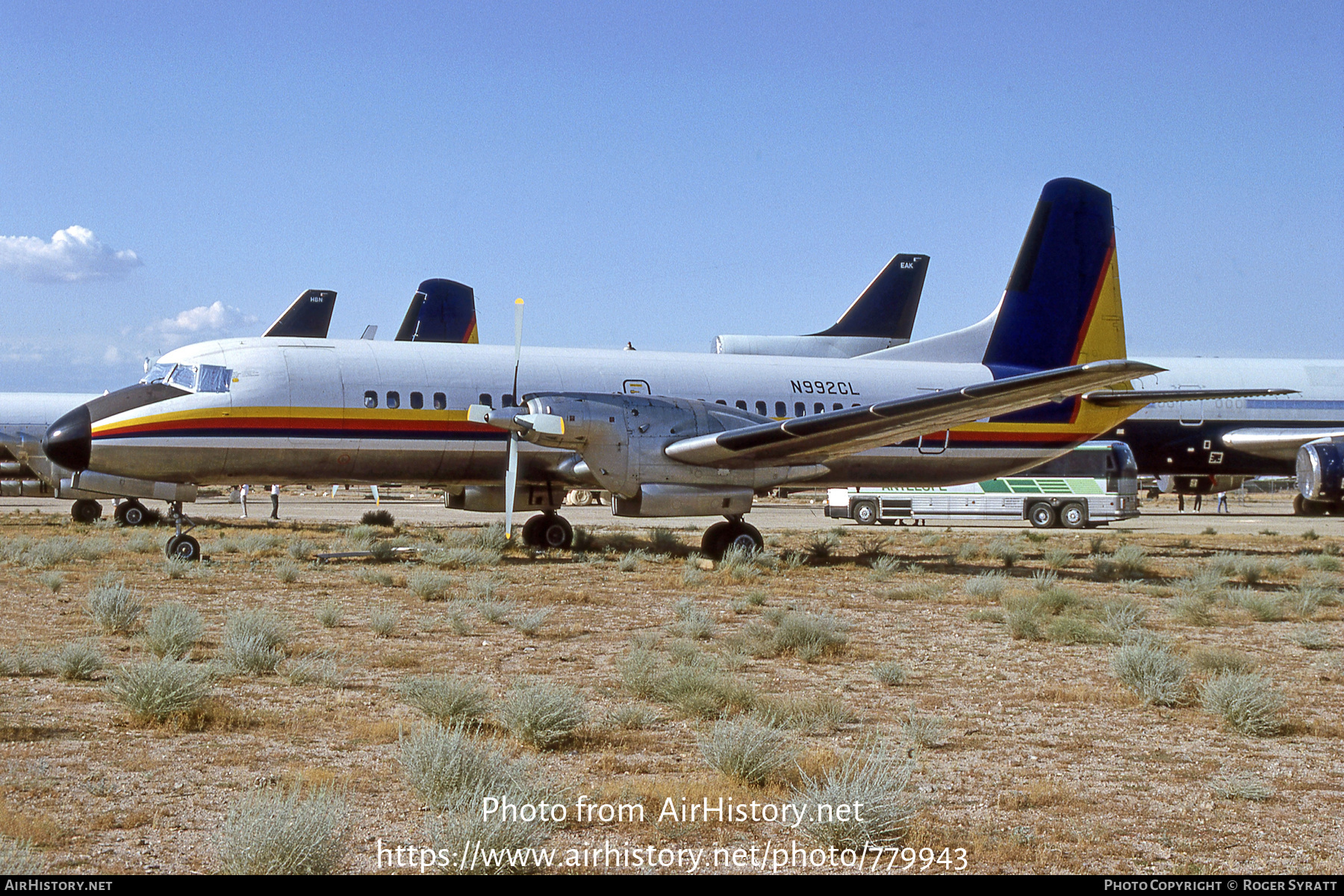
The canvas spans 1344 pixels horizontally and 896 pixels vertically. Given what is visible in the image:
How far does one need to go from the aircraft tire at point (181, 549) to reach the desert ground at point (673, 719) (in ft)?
3.97

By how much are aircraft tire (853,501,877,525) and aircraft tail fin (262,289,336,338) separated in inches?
816

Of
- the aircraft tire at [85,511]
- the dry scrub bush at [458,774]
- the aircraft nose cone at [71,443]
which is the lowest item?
the aircraft tire at [85,511]

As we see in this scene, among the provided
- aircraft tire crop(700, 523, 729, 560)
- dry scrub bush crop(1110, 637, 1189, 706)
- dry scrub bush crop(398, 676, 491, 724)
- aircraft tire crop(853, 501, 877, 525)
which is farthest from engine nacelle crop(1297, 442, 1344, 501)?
dry scrub bush crop(398, 676, 491, 724)

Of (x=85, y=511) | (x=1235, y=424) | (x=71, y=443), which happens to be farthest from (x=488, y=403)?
(x=1235, y=424)

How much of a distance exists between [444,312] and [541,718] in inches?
1181

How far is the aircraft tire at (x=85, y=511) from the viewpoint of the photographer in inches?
1163

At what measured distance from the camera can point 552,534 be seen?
69.2 feet

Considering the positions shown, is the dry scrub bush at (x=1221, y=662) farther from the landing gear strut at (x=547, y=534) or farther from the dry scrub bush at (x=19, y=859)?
the landing gear strut at (x=547, y=534)

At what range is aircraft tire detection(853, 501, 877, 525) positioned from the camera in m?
36.9

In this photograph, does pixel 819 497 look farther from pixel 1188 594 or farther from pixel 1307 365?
pixel 1188 594

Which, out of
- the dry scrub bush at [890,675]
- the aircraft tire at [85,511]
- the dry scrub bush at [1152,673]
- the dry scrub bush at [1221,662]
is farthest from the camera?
the aircraft tire at [85,511]

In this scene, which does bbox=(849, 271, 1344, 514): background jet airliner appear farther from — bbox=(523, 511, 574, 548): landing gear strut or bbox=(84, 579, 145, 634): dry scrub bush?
bbox=(84, 579, 145, 634): dry scrub bush

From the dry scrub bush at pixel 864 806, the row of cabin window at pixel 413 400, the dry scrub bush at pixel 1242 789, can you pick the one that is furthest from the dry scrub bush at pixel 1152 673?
the row of cabin window at pixel 413 400

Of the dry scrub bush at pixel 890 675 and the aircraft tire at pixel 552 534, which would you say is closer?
the dry scrub bush at pixel 890 675
